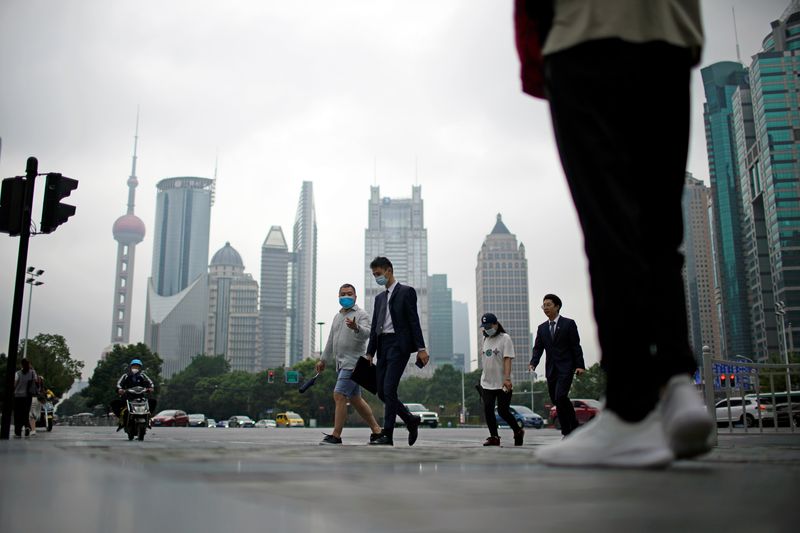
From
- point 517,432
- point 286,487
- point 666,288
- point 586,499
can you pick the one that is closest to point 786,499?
point 586,499

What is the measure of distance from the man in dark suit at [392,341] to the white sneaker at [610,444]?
5275mm

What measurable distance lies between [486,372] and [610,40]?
289 inches

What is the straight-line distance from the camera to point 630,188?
6.75 feet

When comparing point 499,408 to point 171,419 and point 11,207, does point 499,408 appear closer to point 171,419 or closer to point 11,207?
point 11,207

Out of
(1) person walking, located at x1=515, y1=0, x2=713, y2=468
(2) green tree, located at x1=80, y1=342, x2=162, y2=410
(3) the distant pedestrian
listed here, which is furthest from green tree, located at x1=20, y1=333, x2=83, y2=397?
(1) person walking, located at x1=515, y1=0, x2=713, y2=468

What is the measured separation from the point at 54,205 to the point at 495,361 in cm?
598

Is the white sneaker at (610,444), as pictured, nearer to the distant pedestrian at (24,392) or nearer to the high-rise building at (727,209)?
the distant pedestrian at (24,392)

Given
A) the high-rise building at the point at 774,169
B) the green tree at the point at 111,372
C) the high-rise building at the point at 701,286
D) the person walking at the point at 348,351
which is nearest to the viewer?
the person walking at the point at 348,351

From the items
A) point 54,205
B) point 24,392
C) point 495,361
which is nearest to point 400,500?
point 495,361

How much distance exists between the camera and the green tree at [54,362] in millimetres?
56906

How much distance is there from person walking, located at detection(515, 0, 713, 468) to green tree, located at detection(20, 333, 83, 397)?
6134 centimetres

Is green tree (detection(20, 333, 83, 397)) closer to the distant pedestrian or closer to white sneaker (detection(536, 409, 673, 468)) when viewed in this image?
the distant pedestrian

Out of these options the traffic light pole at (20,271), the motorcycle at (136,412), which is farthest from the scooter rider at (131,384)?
the traffic light pole at (20,271)

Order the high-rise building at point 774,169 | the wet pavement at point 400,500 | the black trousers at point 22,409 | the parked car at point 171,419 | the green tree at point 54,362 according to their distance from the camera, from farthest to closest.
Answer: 1. the high-rise building at point 774,169
2. the green tree at point 54,362
3. the parked car at point 171,419
4. the black trousers at point 22,409
5. the wet pavement at point 400,500
